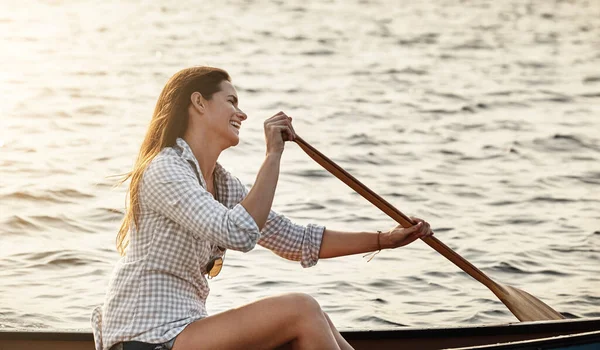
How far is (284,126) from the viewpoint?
3.08 metres

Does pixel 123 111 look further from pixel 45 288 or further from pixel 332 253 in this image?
pixel 332 253

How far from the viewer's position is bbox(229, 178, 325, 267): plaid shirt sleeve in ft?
11.0

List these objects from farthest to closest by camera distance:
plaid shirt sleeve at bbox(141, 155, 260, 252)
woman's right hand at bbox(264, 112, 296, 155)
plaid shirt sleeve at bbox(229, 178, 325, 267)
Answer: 1. plaid shirt sleeve at bbox(229, 178, 325, 267)
2. woman's right hand at bbox(264, 112, 296, 155)
3. plaid shirt sleeve at bbox(141, 155, 260, 252)

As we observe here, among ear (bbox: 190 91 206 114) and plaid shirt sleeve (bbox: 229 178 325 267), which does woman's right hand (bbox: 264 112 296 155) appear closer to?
ear (bbox: 190 91 206 114)

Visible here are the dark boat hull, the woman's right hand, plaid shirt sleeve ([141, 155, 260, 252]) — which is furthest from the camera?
the dark boat hull

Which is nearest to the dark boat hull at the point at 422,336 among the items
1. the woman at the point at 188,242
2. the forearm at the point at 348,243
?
the forearm at the point at 348,243

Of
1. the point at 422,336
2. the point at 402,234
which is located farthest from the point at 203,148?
the point at 422,336

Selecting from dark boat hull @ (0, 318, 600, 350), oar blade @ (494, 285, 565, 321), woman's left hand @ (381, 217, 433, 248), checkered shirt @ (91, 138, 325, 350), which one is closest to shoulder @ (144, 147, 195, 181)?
checkered shirt @ (91, 138, 325, 350)

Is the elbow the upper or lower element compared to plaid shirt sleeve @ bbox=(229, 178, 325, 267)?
upper

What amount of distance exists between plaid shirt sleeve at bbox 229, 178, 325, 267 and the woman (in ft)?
1.04

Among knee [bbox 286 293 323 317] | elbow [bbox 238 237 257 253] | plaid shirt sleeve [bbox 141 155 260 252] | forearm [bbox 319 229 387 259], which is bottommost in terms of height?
knee [bbox 286 293 323 317]

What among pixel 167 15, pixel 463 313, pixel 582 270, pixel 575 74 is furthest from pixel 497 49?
pixel 463 313

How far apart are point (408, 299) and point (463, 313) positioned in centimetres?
32

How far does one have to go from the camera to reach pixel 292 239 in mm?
3385
